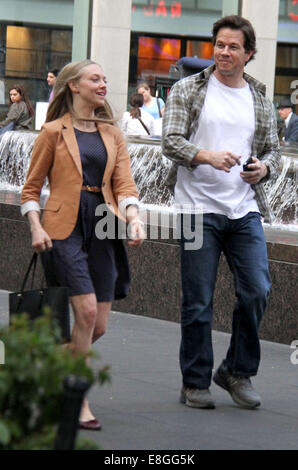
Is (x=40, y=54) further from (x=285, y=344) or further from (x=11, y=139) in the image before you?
(x=285, y=344)

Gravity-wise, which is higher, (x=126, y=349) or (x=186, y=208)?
(x=186, y=208)

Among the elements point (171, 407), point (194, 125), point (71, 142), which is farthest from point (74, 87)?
point (171, 407)

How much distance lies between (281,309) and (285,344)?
262 millimetres

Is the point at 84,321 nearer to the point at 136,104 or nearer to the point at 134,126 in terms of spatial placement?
the point at 134,126

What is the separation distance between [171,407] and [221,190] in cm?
120

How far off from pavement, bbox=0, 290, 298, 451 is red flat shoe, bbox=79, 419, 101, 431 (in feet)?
0.11

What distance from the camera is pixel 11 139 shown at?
1562cm

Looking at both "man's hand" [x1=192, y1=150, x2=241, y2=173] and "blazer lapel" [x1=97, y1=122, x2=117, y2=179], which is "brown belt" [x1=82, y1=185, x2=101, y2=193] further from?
"man's hand" [x1=192, y1=150, x2=241, y2=173]

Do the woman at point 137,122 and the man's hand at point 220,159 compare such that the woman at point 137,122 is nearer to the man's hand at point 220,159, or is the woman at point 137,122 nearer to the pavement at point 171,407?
the pavement at point 171,407

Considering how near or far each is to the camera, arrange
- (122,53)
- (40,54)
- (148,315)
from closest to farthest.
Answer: (148,315), (122,53), (40,54)

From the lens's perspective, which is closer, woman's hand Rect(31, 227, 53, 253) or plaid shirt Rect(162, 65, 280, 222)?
woman's hand Rect(31, 227, 53, 253)

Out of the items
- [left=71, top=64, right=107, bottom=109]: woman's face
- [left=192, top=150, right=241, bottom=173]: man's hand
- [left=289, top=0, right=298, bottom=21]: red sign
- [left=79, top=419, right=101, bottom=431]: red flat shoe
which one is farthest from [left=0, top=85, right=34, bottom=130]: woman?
[left=79, top=419, right=101, bottom=431]: red flat shoe

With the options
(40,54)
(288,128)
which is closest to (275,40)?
(40,54)

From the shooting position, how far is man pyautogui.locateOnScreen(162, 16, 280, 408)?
6.21 m
